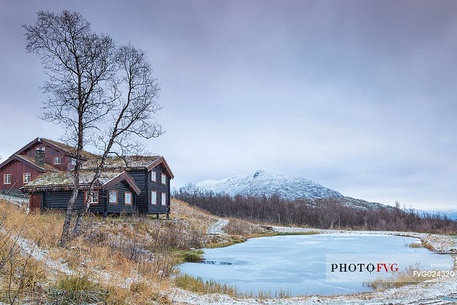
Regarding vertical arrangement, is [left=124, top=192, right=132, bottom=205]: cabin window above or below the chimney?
below

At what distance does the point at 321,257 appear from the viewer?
17.0 meters

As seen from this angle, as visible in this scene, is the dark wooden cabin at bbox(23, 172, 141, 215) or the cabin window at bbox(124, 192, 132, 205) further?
the cabin window at bbox(124, 192, 132, 205)

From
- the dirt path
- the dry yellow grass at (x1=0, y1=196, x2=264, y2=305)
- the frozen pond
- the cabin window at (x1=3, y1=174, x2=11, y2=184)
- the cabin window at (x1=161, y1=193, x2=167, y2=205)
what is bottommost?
the dirt path

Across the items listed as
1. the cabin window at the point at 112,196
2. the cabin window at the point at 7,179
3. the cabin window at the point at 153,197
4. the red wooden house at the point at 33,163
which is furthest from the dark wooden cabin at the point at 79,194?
the cabin window at the point at 7,179

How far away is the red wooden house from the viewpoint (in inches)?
1218

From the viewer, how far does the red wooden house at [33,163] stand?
30.9 meters

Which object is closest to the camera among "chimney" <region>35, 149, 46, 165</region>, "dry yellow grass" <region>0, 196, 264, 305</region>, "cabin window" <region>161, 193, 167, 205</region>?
"dry yellow grass" <region>0, 196, 264, 305</region>

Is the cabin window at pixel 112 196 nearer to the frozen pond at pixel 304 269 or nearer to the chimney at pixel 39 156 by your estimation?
the frozen pond at pixel 304 269

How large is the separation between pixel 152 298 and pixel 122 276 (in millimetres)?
1279

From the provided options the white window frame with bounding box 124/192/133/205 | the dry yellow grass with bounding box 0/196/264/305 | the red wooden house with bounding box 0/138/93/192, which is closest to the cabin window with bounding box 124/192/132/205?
the white window frame with bounding box 124/192/133/205

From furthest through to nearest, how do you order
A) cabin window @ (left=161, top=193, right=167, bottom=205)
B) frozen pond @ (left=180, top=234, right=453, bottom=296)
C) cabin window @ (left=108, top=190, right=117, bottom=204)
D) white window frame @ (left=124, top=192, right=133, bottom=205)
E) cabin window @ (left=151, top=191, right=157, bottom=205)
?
1. cabin window @ (left=161, top=193, right=167, bottom=205)
2. cabin window @ (left=151, top=191, right=157, bottom=205)
3. white window frame @ (left=124, top=192, right=133, bottom=205)
4. cabin window @ (left=108, top=190, right=117, bottom=204)
5. frozen pond @ (left=180, top=234, right=453, bottom=296)

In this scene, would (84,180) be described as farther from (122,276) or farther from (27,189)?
(122,276)

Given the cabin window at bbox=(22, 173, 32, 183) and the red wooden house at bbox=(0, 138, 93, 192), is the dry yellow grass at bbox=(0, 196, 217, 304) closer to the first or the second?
the red wooden house at bbox=(0, 138, 93, 192)

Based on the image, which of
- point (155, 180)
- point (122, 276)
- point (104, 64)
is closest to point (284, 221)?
point (155, 180)
